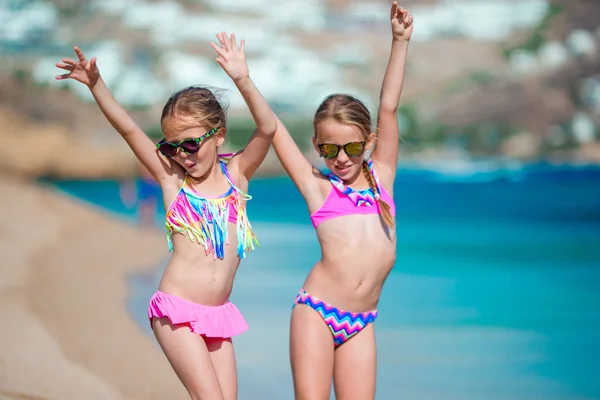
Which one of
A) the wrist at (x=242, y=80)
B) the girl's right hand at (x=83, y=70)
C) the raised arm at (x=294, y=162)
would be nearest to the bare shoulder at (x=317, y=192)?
the raised arm at (x=294, y=162)

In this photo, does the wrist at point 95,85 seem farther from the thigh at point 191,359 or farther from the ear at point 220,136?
the thigh at point 191,359

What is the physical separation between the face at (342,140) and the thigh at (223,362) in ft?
2.81

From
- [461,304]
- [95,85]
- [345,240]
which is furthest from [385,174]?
[461,304]

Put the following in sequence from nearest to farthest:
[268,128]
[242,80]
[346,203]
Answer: [242,80]
[268,128]
[346,203]

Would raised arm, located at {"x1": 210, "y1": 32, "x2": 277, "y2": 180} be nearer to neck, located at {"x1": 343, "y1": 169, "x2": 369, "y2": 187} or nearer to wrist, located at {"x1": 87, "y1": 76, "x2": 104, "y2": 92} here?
neck, located at {"x1": 343, "y1": 169, "x2": 369, "y2": 187}

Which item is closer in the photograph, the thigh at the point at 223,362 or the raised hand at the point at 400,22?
the thigh at the point at 223,362

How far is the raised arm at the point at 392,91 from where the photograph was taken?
380cm

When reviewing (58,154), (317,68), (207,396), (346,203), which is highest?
(317,68)

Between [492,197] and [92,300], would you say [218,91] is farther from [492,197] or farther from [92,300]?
[492,197]

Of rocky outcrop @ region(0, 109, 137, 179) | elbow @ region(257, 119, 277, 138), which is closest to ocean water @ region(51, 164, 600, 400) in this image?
elbow @ region(257, 119, 277, 138)

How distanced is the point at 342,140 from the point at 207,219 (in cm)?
65

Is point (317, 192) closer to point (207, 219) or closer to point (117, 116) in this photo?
point (207, 219)

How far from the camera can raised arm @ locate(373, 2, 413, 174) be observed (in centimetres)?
380

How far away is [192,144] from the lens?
3.45 metres
